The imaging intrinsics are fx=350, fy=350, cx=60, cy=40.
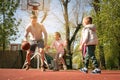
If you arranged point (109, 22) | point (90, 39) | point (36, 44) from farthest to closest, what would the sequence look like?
point (109, 22)
point (36, 44)
point (90, 39)

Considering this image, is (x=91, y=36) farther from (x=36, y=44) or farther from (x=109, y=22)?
(x=109, y=22)

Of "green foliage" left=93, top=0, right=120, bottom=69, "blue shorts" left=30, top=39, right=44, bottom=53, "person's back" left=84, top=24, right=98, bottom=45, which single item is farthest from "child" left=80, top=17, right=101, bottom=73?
"green foliage" left=93, top=0, right=120, bottom=69

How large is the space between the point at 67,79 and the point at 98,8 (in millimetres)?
26844

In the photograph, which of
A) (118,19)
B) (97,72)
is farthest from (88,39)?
(118,19)

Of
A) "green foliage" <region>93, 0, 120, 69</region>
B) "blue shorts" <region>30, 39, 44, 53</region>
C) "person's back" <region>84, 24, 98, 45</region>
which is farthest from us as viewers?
"green foliage" <region>93, 0, 120, 69</region>

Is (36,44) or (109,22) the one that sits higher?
(109,22)

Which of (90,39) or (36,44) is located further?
(36,44)

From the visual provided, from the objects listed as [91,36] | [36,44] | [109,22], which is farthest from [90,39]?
[109,22]

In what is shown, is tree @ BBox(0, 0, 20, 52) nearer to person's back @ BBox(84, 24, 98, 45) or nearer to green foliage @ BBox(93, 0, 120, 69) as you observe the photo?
green foliage @ BBox(93, 0, 120, 69)

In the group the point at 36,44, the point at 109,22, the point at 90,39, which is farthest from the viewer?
the point at 109,22

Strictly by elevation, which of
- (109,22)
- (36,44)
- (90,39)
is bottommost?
(36,44)

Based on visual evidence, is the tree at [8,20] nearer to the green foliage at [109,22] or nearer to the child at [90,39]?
the green foliage at [109,22]

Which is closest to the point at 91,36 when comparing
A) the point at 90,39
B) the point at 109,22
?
the point at 90,39

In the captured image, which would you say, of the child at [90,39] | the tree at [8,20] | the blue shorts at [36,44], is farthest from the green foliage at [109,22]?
the child at [90,39]
